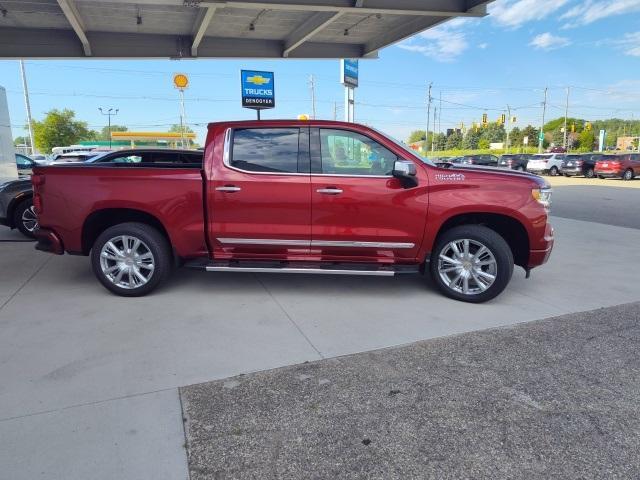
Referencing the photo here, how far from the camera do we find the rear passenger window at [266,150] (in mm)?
4977

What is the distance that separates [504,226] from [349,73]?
33.9 ft

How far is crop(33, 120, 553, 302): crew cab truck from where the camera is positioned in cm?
484

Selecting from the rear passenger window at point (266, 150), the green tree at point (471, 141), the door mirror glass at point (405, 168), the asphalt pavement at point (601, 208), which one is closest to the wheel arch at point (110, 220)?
the rear passenger window at point (266, 150)

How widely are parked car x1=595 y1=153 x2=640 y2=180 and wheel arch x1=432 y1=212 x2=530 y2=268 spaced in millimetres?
28517

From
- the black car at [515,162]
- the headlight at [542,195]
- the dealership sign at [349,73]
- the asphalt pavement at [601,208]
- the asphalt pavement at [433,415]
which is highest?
the dealership sign at [349,73]

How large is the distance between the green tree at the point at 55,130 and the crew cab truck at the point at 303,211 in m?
75.4

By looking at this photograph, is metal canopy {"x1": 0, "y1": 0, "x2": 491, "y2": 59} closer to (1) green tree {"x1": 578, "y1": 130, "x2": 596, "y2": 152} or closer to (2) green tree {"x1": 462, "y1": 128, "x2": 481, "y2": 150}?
(1) green tree {"x1": 578, "y1": 130, "x2": 596, "y2": 152}

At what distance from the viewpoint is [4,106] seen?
391 inches

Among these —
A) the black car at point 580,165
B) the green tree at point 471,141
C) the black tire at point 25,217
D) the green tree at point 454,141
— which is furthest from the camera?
the green tree at point 454,141

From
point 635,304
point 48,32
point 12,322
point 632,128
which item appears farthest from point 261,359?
point 632,128

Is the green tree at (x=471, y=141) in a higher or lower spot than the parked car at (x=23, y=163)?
higher

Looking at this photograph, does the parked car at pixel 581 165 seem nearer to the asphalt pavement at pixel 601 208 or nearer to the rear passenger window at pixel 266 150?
the asphalt pavement at pixel 601 208

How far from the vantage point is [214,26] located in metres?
10.3

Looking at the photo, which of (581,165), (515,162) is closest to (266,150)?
(581,165)
